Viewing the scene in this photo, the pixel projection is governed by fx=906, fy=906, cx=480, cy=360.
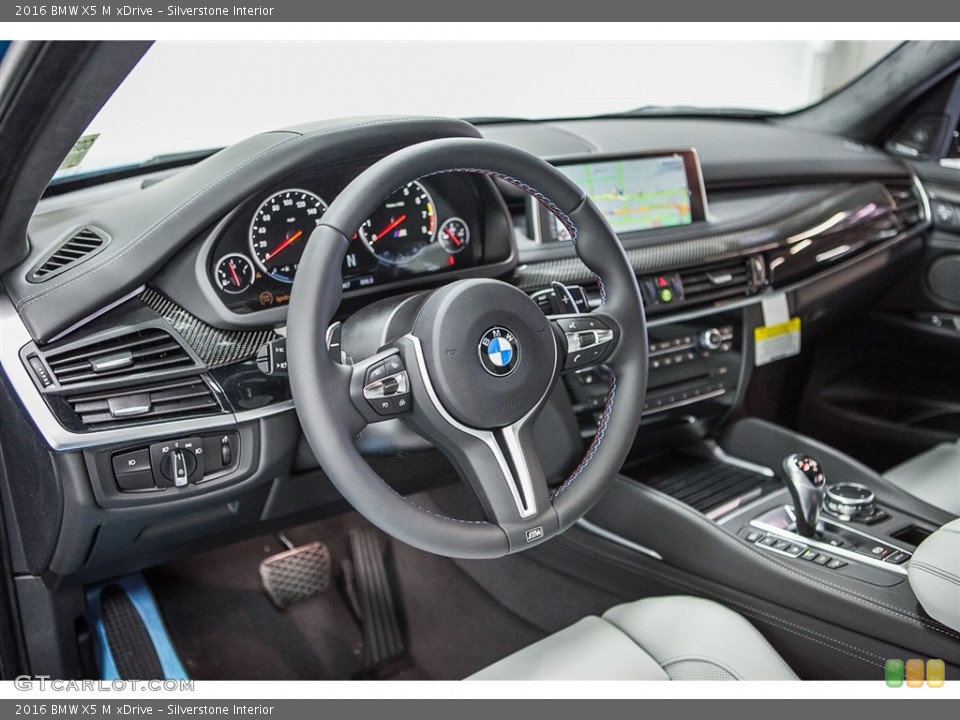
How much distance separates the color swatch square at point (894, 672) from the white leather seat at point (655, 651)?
5.5 inches

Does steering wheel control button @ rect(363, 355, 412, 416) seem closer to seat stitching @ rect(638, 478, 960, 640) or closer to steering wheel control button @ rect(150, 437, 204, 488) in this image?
steering wheel control button @ rect(150, 437, 204, 488)

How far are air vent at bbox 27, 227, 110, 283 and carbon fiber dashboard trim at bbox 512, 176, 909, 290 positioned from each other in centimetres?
66

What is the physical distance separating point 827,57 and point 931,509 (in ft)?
3.92

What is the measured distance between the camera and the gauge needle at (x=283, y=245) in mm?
1320

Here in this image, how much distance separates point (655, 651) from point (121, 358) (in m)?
0.85

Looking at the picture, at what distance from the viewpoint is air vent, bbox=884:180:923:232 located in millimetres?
2230

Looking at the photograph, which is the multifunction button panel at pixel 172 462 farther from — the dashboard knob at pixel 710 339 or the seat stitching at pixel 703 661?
the dashboard knob at pixel 710 339

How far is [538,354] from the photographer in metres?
1.14

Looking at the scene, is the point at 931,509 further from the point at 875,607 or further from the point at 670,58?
the point at 670,58

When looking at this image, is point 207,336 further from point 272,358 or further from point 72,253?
point 72,253

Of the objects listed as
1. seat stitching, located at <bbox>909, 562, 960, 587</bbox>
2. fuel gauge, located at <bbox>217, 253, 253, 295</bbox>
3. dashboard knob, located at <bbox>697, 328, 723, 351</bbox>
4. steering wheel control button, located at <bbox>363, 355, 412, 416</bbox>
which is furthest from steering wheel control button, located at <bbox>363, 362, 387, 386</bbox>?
dashboard knob, located at <bbox>697, 328, 723, 351</bbox>

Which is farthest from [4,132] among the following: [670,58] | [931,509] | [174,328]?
[670,58]

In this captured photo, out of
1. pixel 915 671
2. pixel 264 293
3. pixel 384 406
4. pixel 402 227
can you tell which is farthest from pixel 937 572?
pixel 264 293

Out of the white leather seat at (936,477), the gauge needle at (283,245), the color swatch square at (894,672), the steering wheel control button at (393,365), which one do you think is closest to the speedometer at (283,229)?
the gauge needle at (283,245)
